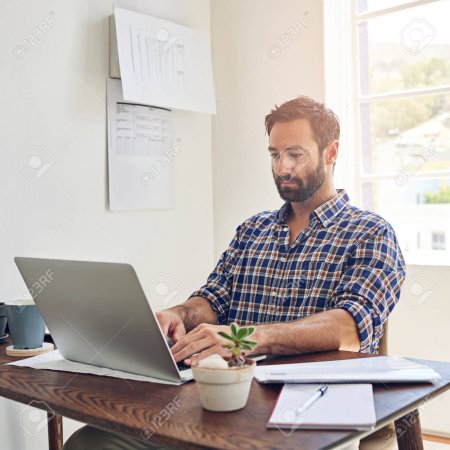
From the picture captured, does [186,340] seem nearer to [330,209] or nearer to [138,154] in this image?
[330,209]

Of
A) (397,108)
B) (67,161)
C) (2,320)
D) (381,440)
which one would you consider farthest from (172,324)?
(397,108)

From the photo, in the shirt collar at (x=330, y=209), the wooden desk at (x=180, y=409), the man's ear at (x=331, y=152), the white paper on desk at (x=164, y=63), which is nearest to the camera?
the wooden desk at (x=180, y=409)

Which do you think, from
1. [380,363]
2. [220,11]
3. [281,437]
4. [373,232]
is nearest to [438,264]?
[373,232]

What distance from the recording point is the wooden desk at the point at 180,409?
34.3 inches

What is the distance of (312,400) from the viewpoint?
100cm

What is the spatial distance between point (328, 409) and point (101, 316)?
457 mm

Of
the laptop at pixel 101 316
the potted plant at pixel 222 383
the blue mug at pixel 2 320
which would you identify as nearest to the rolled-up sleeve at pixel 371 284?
the laptop at pixel 101 316

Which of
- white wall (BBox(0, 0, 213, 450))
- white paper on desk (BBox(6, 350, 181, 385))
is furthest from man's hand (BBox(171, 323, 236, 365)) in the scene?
white wall (BBox(0, 0, 213, 450))

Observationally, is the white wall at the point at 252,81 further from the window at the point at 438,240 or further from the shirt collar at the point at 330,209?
the shirt collar at the point at 330,209

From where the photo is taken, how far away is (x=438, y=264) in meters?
2.35

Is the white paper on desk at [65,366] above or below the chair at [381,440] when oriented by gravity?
above

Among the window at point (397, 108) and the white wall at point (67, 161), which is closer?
the white wall at point (67, 161)

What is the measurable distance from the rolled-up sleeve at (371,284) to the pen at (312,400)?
1.55 feet

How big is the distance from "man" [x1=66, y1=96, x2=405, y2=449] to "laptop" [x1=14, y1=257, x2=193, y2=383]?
22cm
